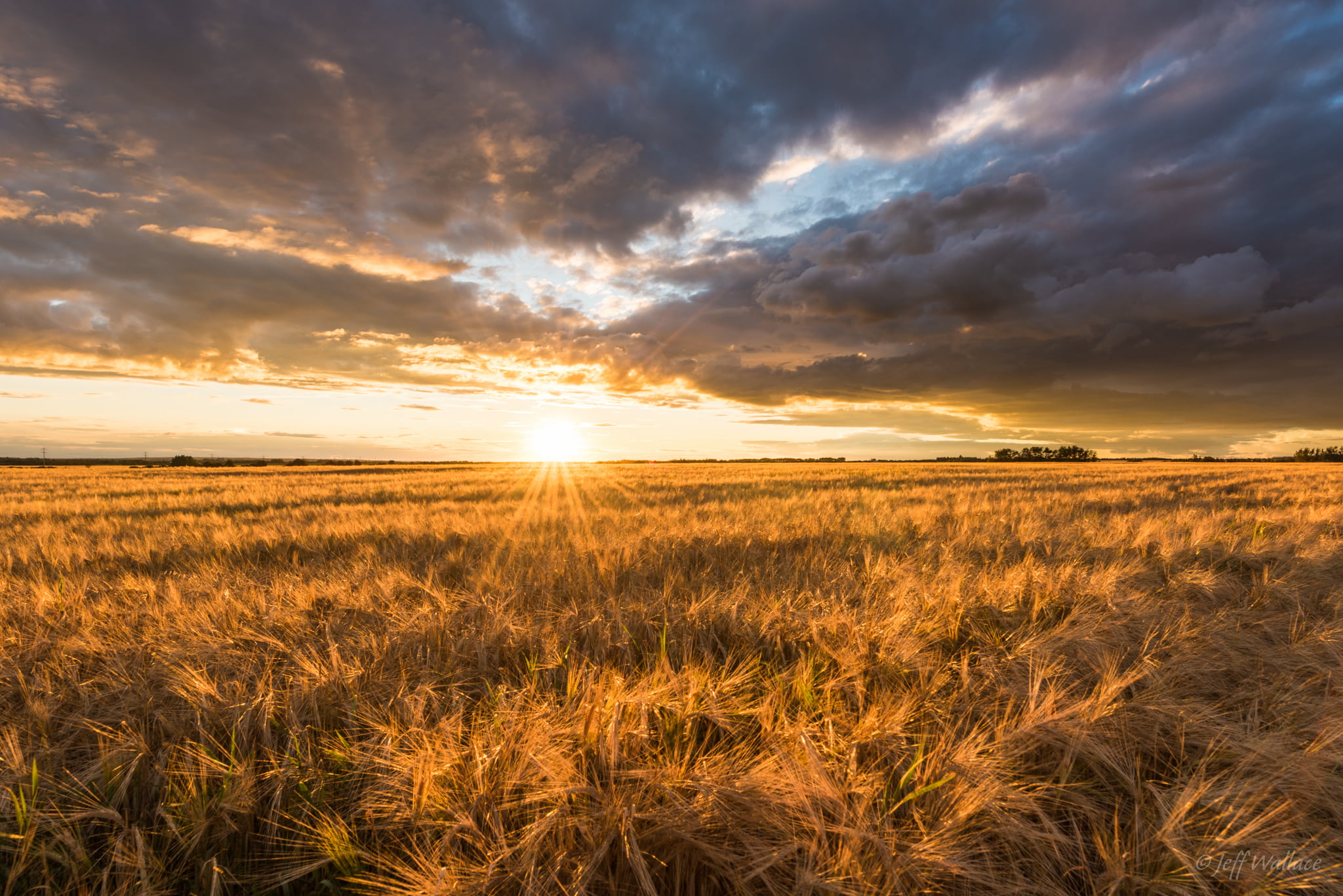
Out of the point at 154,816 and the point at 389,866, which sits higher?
the point at 389,866

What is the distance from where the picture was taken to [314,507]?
11.1 m

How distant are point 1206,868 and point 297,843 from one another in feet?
8.81

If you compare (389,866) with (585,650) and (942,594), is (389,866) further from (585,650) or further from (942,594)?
(942,594)

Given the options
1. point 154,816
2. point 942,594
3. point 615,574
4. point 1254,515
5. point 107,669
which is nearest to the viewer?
point 154,816

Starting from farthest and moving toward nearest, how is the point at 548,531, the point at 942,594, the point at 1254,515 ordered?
the point at 1254,515 < the point at 548,531 < the point at 942,594

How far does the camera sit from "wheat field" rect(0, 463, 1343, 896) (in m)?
1.48

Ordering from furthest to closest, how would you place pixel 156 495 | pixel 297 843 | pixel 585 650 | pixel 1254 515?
pixel 156 495
pixel 1254 515
pixel 585 650
pixel 297 843

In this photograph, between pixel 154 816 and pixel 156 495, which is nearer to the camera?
pixel 154 816

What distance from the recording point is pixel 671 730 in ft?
6.73

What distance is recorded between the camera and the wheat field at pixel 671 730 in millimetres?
1484

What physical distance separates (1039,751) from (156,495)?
22.1m

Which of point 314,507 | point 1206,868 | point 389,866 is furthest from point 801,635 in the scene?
point 314,507

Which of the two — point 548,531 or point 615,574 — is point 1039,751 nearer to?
point 615,574

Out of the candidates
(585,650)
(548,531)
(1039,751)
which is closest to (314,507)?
(548,531)
